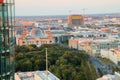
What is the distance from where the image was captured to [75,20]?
114312 millimetres

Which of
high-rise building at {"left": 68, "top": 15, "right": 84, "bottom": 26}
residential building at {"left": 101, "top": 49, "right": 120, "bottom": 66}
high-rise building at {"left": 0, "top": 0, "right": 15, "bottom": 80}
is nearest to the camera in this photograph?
high-rise building at {"left": 0, "top": 0, "right": 15, "bottom": 80}

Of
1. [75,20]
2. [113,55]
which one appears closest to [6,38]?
[113,55]

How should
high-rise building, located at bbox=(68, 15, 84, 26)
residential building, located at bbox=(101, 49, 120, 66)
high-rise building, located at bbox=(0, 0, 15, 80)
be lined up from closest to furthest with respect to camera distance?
high-rise building, located at bbox=(0, 0, 15, 80)
residential building, located at bbox=(101, 49, 120, 66)
high-rise building, located at bbox=(68, 15, 84, 26)

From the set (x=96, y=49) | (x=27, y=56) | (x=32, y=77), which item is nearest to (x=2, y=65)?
(x=32, y=77)

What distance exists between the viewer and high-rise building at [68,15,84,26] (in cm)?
11075

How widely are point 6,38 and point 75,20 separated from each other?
108 meters

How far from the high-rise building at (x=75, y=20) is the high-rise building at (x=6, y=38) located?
→ 10327cm

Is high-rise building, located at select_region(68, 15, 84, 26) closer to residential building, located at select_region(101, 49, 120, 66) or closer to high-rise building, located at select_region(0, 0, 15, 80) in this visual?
→ residential building, located at select_region(101, 49, 120, 66)

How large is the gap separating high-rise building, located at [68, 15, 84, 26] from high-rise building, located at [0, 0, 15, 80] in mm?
103266

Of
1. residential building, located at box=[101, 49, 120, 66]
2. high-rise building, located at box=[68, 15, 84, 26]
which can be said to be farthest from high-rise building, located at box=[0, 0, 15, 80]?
high-rise building, located at box=[68, 15, 84, 26]

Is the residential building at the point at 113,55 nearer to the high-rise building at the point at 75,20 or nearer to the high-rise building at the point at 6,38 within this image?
the high-rise building at the point at 6,38

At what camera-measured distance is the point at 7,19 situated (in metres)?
6.86

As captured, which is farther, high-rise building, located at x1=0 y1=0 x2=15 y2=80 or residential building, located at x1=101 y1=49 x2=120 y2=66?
residential building, located at x1=101 y1=49 x2=120 y2=66

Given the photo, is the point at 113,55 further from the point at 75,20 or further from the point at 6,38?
Answer: the point at 75,20
